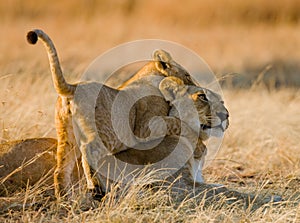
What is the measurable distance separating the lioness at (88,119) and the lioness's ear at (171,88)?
7cm

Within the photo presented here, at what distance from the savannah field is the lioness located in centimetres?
24

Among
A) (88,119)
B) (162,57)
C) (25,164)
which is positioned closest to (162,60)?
(162,57)

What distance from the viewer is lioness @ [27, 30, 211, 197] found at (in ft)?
13.9

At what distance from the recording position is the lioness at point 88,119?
4230 millimetres

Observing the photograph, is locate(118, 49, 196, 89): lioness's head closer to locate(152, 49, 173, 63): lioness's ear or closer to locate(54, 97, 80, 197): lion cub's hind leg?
locate(152, 49, 173, 63): lioness's ear

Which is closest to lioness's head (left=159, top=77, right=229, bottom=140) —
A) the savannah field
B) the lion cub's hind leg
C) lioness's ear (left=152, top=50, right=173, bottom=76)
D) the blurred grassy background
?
lioness's ear (left=152, top=50, right=173, bottom=76)

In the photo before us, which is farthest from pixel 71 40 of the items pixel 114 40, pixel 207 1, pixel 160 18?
pixel 207 1

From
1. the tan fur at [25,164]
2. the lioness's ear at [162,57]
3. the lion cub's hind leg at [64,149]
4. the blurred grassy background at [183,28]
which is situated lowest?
the blurred grassy background at [183,28]

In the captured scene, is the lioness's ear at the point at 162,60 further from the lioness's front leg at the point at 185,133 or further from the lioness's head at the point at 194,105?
the lioness's front leg at the point at 185,133

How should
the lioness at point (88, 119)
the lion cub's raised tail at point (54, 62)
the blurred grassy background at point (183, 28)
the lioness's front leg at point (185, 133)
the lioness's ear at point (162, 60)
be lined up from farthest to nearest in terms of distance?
the blurred grassy background at point (183, 28) → the lioness's ear at point (162, 60) → the lioness's front leg at point (185, 133) → the lioness at point (88, 119) → the lion cub's raised tail at point (54, 62)

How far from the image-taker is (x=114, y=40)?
15602 mm

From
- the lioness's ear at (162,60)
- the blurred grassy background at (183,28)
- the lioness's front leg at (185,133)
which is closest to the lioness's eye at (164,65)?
the lioness's ear at (162,60)

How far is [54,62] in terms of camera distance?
4160mm

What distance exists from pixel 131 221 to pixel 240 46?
1157cm
